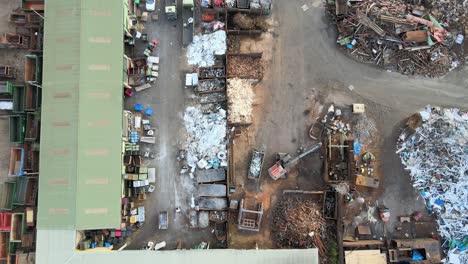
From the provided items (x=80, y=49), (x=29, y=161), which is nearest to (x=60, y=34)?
(x=80, y=49)

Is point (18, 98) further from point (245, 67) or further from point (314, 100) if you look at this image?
point (314, 100)

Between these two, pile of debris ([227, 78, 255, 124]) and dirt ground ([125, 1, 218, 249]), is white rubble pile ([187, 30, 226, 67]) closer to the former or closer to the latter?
dirt ground ([125, 1, 218, 249])

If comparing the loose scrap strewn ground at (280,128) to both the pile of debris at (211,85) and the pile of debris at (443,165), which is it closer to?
the pile of debris at (211,85)

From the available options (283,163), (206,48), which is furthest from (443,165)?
(206,48)

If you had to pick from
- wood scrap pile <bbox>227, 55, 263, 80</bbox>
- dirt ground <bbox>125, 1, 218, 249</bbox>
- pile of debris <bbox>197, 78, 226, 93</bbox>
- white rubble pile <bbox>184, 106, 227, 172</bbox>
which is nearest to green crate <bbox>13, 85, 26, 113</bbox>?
dirt ground <bbox>125, 1, 218, 249</bbox>

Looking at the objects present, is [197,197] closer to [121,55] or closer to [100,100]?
[100,100]

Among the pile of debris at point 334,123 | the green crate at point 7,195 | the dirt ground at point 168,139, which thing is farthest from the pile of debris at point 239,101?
the green crate at point 7,195
